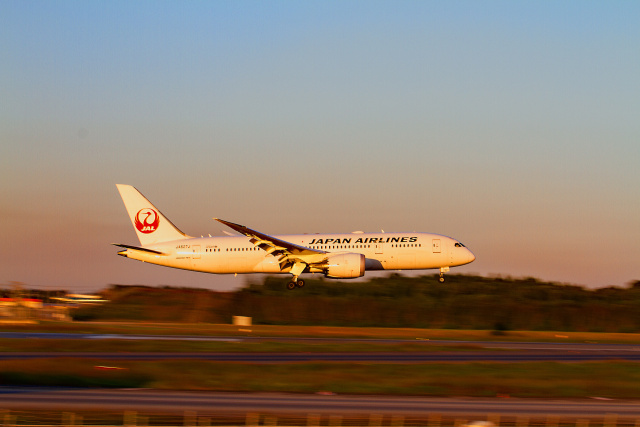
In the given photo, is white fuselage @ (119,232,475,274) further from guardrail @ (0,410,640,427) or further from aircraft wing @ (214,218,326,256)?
guardrail @ (0,410,640,427)

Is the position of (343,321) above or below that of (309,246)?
below

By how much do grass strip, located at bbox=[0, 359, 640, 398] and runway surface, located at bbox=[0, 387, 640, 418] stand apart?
5.07 ft

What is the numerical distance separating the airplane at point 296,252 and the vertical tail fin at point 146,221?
8 centimetres

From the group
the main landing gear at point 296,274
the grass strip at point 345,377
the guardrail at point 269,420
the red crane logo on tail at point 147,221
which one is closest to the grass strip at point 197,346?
the grass strip at point 345,377

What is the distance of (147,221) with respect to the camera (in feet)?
191

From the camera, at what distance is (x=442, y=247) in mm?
51062

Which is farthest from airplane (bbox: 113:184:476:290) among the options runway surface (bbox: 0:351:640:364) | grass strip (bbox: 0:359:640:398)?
grass strip (bbox: 0:359:640:398)

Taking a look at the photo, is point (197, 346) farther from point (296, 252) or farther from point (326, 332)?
point (296, 252)

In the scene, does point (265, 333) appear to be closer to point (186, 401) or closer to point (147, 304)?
point (147, 304)

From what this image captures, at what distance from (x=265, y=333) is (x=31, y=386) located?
2132cm

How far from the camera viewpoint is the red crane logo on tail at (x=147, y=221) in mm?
57938

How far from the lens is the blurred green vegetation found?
51688 mm

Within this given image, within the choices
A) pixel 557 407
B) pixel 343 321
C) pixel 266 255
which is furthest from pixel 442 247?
pixel 557 407

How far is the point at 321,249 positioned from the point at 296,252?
1.86m
